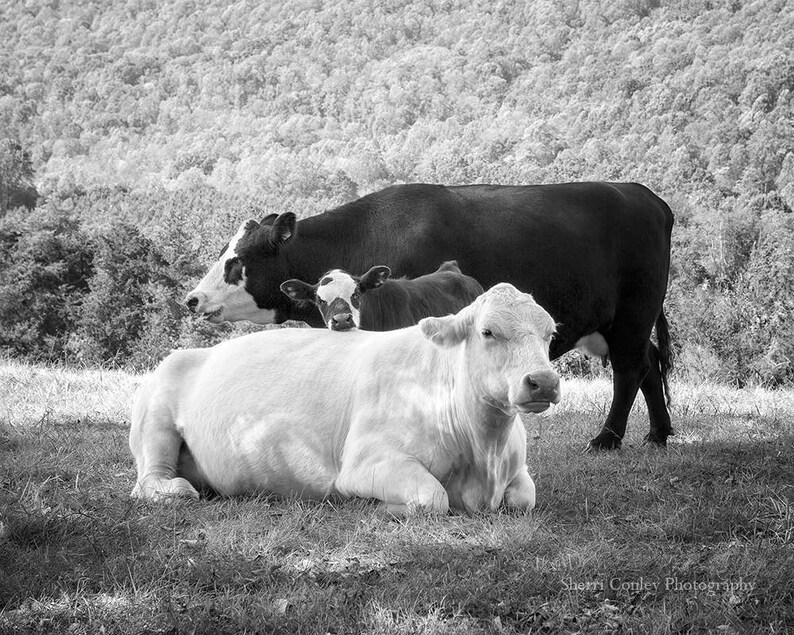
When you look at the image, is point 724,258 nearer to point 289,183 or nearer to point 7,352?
point 7,352

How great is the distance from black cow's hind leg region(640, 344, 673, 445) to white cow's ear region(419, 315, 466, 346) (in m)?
4.20

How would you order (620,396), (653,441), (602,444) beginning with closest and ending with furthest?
1. (602,444)
2. (653,441)
3. (620,396)

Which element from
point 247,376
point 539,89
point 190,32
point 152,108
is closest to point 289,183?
point 539,89

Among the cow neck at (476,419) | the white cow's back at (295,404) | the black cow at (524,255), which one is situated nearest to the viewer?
the cow neck at (476,419)

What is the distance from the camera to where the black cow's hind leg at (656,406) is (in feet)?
29.5

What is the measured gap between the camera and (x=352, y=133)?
78.6 m

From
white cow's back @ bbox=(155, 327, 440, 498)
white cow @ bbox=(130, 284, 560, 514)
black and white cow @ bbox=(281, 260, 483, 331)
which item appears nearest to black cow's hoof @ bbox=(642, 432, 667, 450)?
black and white cow @ bbox=(281, 260, 483, 331)

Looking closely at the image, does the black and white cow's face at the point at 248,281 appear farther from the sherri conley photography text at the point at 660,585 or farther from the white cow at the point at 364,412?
the sherri conley photography text at the point at 660,585

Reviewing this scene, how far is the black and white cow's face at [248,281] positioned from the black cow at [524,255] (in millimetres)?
10

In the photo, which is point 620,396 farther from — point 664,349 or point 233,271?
point 233,271

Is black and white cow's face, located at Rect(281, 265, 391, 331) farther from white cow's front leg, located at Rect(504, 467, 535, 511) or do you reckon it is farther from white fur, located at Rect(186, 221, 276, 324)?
white cow's front leg, located at Rect(504, 467, 535, 511)

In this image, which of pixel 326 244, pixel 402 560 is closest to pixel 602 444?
pixel 326 244

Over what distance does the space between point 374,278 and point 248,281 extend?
2.35m

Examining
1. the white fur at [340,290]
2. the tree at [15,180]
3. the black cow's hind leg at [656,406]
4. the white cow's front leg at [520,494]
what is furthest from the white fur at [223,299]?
the tree at [15,180]
